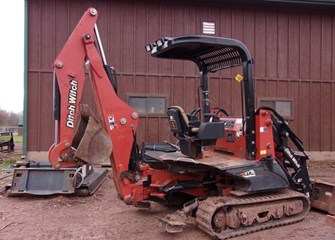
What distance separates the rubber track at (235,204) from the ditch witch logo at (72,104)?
2097 mm

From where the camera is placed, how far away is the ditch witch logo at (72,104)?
4.79 metres

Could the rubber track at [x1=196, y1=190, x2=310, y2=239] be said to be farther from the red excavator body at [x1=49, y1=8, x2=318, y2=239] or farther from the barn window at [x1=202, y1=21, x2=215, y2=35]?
the barn window at [x1=202, y1=21, x2=215, y2=35]

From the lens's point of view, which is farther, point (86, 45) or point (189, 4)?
point (189, 4)

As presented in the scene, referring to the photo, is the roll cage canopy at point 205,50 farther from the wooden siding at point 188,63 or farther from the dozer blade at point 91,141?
the wooden siding at point 188,63

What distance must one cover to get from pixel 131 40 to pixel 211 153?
20.8 ft

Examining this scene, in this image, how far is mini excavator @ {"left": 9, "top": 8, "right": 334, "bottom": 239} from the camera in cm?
479

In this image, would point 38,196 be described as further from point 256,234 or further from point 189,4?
point 189,4

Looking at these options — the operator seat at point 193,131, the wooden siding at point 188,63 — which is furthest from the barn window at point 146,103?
the operator seat at point 193,131

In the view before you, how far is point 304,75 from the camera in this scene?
12.5 metres

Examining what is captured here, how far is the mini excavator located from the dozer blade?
13mm

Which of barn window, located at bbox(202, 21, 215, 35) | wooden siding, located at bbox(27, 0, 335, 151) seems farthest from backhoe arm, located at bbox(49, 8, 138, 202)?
barn window, located at bbox(202, 21, 215, 35)

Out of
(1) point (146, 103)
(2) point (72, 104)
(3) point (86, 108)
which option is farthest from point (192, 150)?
(1) point (146, 103)

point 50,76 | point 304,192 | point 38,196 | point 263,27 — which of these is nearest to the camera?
point 304,192

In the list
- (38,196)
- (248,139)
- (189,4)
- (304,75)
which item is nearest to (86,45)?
(248,139)
